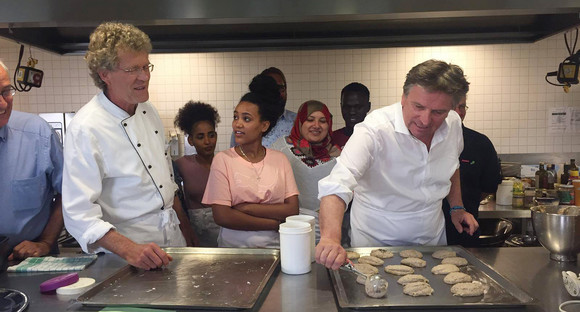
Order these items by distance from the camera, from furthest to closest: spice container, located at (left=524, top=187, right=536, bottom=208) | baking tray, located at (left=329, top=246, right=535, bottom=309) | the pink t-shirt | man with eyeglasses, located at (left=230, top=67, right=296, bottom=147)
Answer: spice container, located at (left=524, top=187, right=536, bottom=208) → man with eyeglasses, located at (left=230, top=67, right=296, bottom=147) → the pink t-shirt → baking tray, located at (left=329, top=246, right=535, bottom=309)

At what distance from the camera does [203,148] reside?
2.75 metres

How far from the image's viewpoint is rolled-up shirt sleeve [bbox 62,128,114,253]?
1594mm

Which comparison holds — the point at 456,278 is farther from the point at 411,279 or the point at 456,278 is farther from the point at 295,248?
the point at 295,248

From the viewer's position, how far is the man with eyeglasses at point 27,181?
1.77 meters

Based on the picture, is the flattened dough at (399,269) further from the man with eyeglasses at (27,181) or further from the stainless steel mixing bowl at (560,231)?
the man with eyeglasses at (27,181)

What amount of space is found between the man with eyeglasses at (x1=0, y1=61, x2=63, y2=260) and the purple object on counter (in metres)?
0.44

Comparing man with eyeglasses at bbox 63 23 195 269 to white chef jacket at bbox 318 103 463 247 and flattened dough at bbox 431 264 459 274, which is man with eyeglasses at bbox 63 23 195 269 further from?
flattened dough at bbox 431 264 459 274

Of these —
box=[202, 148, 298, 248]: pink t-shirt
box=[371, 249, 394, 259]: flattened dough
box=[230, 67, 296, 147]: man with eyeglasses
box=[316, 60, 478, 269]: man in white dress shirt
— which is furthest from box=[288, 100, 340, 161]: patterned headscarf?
box=[371, 249, 394, 259]: flattened dough

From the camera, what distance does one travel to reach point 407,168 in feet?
5.91

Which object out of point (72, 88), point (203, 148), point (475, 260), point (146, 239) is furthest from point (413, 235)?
point (72, 88)

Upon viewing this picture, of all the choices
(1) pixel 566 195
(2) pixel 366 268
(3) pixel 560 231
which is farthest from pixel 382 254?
(1) pixel 566 195

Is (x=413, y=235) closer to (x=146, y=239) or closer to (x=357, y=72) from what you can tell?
(x=146, y=239)

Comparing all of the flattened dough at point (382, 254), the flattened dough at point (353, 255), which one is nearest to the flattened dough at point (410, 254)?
the flattened dough at point (382, 254)

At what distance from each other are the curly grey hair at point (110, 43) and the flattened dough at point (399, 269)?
1.21m
